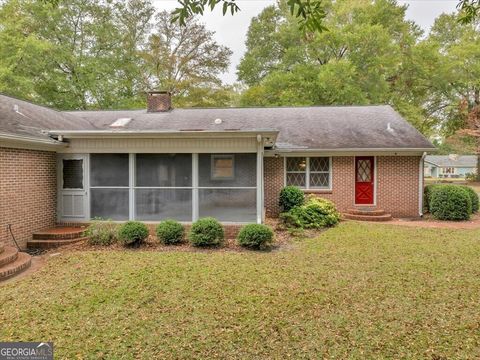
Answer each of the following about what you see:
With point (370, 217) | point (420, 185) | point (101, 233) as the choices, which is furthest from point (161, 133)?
point (420, 185)

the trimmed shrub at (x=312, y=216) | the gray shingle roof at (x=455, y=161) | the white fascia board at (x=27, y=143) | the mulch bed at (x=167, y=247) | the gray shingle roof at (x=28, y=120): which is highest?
the gray shingle roof at (x=455, y=161)

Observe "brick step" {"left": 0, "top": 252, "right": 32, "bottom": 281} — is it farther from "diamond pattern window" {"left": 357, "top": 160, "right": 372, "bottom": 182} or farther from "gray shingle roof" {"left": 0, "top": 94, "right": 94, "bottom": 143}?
"diamond pattern window" {"left": 357, "top": 160, "right": 372, "bottom": 182}

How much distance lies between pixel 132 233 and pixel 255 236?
117 inches

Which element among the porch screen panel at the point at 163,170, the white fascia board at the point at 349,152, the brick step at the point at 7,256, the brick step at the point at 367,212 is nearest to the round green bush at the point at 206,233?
the porch screen panel at the point at 163,170

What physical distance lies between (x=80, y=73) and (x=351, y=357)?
22.5m

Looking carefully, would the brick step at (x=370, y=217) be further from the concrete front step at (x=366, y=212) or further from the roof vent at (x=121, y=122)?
the roof vent at (x=121, y=122)

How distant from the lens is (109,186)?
856cm

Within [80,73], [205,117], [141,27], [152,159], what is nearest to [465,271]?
[152,159]

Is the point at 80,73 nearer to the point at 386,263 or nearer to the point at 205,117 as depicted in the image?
the point at 205,117

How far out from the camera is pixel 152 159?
334 inches

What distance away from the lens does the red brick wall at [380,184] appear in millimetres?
11414

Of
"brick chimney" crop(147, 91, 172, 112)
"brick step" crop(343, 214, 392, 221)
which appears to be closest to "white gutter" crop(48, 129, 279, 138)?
"brick step" crop(343, 214, 392, 221)

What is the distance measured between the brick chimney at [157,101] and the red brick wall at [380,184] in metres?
6.20

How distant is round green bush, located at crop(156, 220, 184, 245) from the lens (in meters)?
7.64
